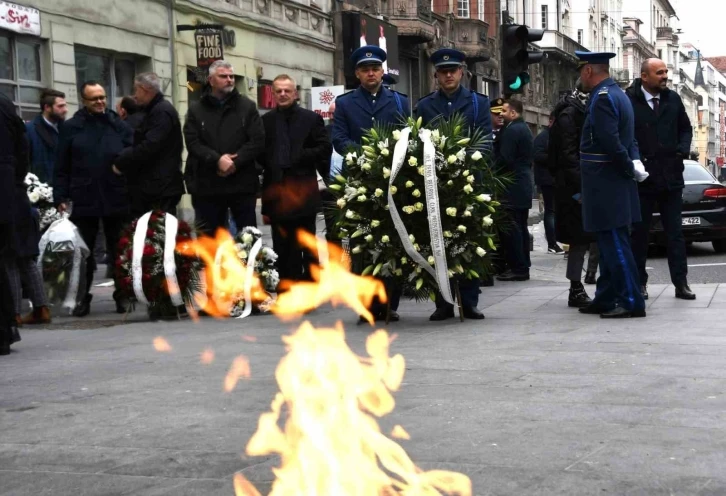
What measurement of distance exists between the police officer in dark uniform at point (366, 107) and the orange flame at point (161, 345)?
1771 millimetres

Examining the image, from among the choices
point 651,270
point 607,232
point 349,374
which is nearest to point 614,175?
point 607,232

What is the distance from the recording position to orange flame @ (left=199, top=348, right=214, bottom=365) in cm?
738

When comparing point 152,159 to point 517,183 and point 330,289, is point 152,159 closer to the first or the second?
point 330,289

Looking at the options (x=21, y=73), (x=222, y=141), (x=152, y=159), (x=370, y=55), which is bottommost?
(x=152, y=159)

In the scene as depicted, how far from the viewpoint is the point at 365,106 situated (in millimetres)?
9578

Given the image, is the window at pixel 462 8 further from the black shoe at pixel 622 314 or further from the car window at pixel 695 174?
the black shoe at pixel 622 314

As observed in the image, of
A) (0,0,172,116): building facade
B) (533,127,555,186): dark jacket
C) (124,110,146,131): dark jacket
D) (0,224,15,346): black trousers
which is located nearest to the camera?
(0,224,15,346): black trousers

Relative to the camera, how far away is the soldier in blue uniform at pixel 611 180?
915cm

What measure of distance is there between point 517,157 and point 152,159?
14.9 feet

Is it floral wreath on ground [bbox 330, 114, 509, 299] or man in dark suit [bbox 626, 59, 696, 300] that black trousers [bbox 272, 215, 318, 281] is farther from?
man in dark suit [bbox 626, 59, 696, 300]

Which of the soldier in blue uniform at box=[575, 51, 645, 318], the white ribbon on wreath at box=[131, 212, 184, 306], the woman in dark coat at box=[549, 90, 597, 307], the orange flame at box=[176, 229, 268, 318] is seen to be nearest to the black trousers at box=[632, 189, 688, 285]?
the woman in dark coat at box=[549, 90, 597, 307]

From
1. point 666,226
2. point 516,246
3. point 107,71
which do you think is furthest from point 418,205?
point 107,71

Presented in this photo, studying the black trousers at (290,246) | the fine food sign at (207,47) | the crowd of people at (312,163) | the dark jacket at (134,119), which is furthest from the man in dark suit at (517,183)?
the fine food sign at (207,47)

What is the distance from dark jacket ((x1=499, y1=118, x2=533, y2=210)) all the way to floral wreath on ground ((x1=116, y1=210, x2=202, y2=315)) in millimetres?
4420
